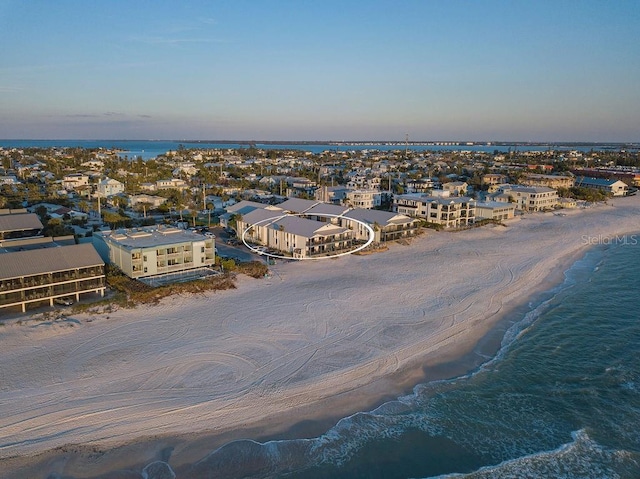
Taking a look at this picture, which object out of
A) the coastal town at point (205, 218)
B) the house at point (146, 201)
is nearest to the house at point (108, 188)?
the coastal town at point (205, 218)

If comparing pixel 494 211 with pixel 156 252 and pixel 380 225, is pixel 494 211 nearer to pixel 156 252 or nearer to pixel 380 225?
pixel 380 225

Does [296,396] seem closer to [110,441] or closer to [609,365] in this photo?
[110,441]

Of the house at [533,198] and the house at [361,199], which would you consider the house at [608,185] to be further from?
the house at [361,199]

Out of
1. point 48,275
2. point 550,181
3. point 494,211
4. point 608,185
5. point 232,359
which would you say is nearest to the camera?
point 232,359

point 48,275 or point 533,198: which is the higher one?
point 533,198

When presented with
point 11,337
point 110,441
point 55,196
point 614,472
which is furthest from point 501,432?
point 55,196

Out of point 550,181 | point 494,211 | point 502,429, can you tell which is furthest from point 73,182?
point 550,181
